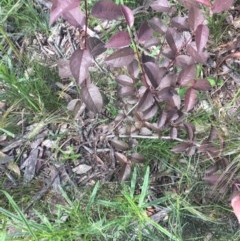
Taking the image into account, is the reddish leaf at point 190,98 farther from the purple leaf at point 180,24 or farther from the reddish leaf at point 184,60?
the purple leaf at point 180,24

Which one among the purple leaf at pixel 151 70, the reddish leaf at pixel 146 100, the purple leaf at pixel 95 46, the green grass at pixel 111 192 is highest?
the purple leaf at pixel 95 46

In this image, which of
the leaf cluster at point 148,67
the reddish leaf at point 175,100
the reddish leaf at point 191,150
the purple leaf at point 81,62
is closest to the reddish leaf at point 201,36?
the leaf cluster at point 148,67

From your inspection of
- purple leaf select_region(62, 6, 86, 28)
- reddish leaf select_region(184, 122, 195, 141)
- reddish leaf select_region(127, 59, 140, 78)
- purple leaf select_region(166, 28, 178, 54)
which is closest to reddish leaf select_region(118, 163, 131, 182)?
reddish leaf select_region(184, 122, 195, 141)

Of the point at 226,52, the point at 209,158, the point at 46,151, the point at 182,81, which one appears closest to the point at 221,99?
the point at 226,52

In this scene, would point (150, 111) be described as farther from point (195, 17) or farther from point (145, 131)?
point (195, 17)

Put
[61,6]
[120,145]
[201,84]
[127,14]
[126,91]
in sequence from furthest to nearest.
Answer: [120,145] → [126,91] → [201,84] → [127,14] → [61,6]

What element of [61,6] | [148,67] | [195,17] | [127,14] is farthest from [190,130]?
[61,6]

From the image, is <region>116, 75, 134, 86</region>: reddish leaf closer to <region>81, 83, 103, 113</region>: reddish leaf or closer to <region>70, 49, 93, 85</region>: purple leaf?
<region>81, 83, 103, 113</region>: reddish leaf
